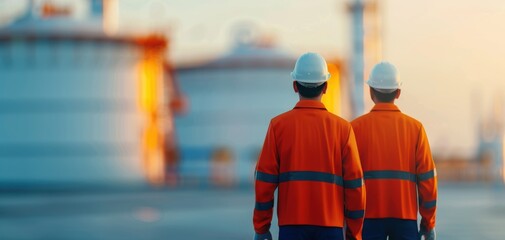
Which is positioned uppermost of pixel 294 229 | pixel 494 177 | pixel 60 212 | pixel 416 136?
pixel 416 136

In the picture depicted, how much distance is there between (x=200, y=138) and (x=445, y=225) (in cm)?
6077

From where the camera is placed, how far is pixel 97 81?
228 feet

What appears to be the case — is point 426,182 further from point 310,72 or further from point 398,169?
point 310,72

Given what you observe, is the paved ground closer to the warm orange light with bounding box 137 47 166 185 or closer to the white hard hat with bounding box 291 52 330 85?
the white hard hat with bounding box 291 52 330 85

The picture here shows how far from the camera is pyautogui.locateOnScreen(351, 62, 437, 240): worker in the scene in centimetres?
832

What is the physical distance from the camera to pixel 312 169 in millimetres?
7531

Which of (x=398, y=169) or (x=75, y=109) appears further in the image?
(x=75, y=109)

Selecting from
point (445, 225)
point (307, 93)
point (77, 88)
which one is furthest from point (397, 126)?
point (77, 88)

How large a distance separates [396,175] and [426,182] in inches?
9.0

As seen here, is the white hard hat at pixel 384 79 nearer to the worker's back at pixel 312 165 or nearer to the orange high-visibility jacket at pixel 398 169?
the orange high-visibility jacket at pixel 398 169

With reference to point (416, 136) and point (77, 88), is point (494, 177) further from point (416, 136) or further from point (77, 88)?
point (416, 136)

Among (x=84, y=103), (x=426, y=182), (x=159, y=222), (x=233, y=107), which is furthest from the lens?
(x=233, y=107)

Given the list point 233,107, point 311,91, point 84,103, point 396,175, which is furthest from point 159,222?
point 233,107

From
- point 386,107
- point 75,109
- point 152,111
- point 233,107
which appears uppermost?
point 386,107
